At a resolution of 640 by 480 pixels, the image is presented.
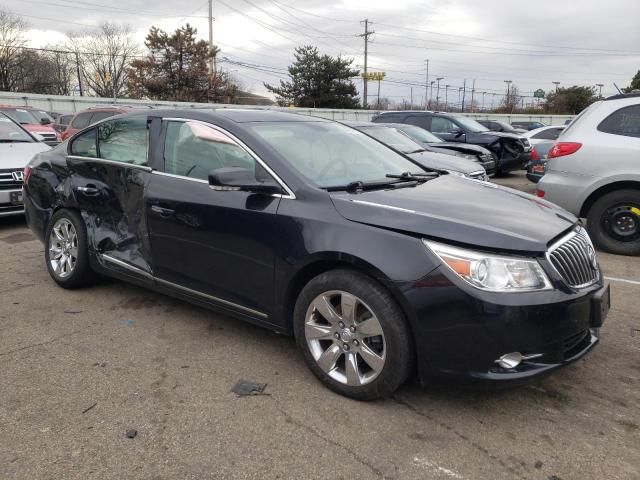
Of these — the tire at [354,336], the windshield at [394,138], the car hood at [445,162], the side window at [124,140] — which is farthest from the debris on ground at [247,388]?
the windshield at [394,138]

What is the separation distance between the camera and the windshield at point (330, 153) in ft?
11.0

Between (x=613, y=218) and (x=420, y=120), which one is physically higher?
(x=420, y=120)

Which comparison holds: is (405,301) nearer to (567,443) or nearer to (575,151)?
(567,443)

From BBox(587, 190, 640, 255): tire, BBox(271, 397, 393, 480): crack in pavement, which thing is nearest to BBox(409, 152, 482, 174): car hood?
BBox(587, 190, 640, 255): tire

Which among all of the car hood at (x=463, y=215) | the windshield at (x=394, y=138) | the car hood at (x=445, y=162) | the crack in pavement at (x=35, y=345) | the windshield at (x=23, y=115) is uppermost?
the windshield at (x=23, y=115)

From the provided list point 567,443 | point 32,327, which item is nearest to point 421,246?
point 567,443

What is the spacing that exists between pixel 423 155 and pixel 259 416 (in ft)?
21.4

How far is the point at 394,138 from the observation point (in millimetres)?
9211

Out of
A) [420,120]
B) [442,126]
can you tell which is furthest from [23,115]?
[442,126]

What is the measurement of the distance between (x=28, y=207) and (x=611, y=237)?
640 centimetres

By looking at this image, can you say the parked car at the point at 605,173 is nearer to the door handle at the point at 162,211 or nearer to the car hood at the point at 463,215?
the car hood at the point at 463,215

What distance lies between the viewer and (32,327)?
3887 mm

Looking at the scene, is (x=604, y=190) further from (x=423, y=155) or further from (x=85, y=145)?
A: (x=85, y=145)

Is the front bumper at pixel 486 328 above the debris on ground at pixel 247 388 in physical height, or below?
above
